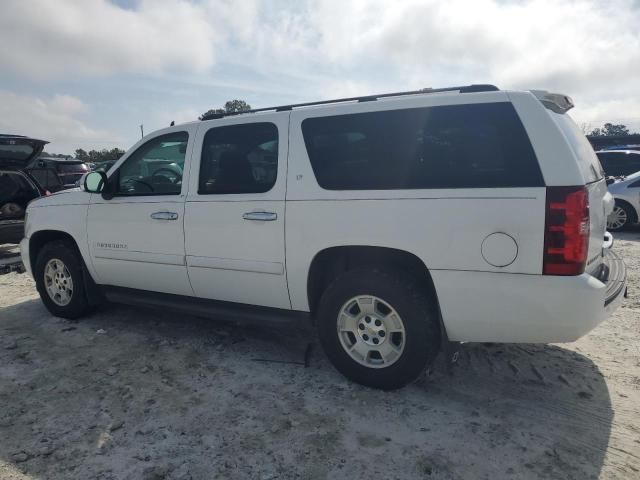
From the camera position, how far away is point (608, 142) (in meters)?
20.9

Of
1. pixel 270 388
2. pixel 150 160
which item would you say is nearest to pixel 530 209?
pixel 270 388

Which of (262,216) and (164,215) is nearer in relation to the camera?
(262,216)

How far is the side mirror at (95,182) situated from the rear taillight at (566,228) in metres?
3.67

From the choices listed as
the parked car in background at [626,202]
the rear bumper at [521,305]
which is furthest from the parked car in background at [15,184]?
the parked car in background at [626,202]

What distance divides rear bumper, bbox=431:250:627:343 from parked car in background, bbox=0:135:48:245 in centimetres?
700

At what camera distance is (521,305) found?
8.88ft

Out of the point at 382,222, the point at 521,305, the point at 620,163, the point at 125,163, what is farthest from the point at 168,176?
the point at 620,163

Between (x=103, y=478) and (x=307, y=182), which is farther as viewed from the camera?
(x=307, y=182)

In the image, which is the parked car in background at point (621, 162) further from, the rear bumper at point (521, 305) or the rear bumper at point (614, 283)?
the rear bumper at point (521, 305)

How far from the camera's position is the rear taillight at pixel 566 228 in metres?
2.54

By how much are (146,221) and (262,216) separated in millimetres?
1258

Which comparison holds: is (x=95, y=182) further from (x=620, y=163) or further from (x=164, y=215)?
(x=620, y=163)

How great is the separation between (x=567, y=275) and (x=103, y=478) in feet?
9.01

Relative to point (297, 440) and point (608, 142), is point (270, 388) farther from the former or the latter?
point (608, 142)
